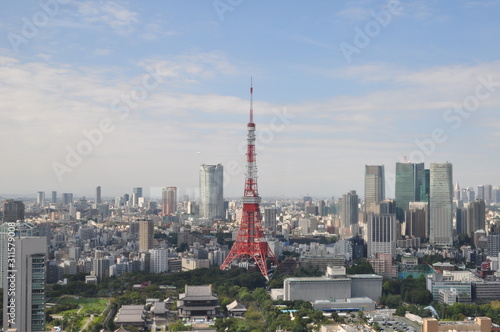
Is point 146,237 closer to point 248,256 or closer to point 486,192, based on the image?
point 248,256

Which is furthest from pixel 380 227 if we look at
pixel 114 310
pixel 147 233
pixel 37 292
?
pixel 37 292

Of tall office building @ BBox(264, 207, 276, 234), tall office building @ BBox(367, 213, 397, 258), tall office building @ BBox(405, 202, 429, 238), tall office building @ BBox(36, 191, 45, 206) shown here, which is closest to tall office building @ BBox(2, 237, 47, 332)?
tall office building @ BBox(36, 191, 45, 206)

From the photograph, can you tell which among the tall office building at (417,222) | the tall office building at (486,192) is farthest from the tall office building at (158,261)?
the tall office building at (486,192)

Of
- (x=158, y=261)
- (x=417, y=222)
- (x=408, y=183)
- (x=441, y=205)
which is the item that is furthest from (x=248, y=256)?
(x=408, y=183)

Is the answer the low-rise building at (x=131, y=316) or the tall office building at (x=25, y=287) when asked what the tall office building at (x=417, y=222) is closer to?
the low-rise building at (x=131, y=316)

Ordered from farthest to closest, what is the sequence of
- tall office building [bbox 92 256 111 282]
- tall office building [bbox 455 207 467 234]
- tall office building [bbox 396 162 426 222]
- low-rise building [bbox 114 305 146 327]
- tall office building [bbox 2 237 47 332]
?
1. tall office building [bbox 396 162 426 222]
2. tall office building [bbox 455 207 467 234]
3. tall office building [bbox 92 256 111 282]
4. low-rise building [bbox 114 305 146 327]
5. tall office building [bbox 2 237 47 332]

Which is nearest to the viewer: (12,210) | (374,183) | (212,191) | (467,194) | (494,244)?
(12,210)

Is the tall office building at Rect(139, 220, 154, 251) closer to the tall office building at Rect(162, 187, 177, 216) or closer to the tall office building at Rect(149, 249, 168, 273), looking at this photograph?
the tall office building at Rect(149, 249, 168, 273)
